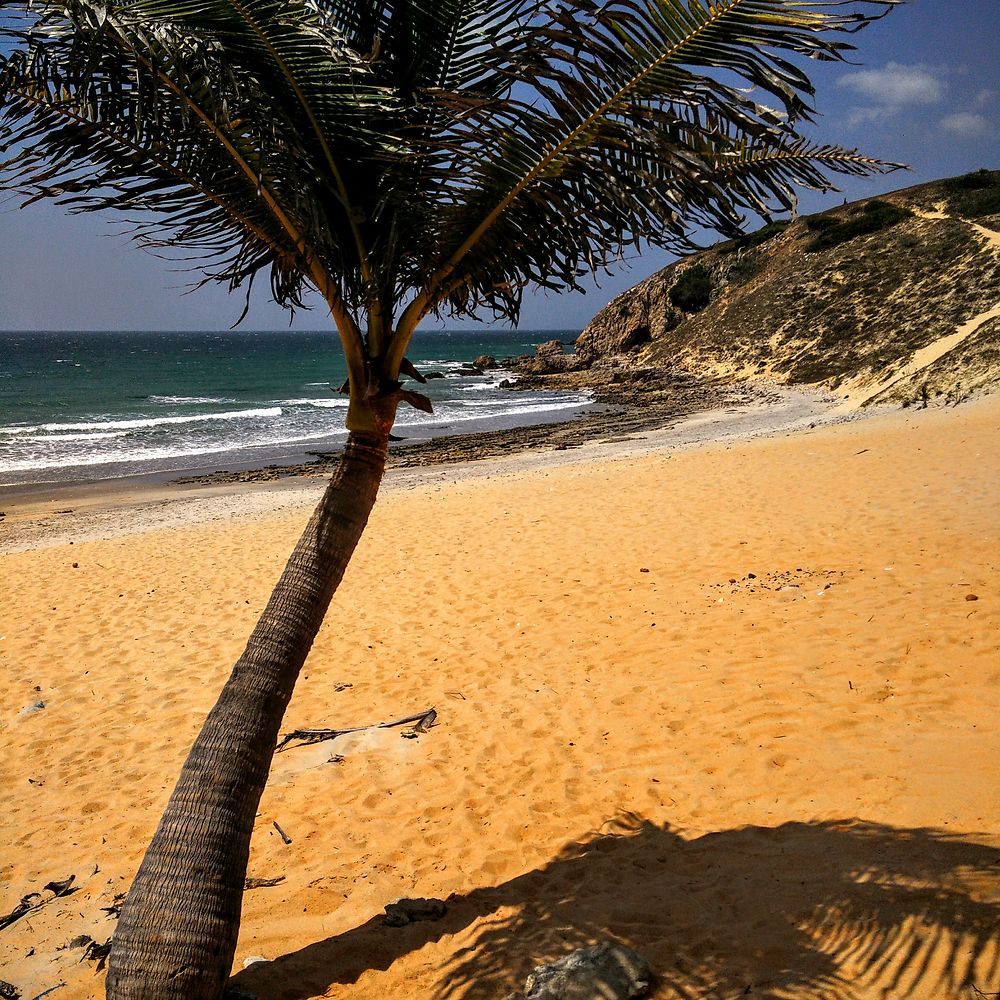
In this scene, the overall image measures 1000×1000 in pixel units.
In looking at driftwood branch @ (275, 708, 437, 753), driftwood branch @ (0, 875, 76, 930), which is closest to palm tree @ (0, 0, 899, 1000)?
driftwood branch @ (0, 875, 76, 930)

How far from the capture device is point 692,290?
4991cm

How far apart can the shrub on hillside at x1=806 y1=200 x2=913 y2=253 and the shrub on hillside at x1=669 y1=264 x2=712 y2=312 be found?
22.1 feet

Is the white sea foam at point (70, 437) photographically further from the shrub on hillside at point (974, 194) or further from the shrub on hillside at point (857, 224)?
the shrub on hillside at point (974, 194)

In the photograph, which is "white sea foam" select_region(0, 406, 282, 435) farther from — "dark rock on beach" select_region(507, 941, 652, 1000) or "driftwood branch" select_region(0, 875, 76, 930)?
"dark rock on beach" select_region(507, 941, 652, 1000)

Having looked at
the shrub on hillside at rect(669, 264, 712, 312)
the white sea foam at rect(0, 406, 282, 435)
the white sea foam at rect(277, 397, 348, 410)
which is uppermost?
the shrub on hillside at rect(669, 264, 712, 312)

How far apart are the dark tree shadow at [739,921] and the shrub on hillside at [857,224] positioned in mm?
45210

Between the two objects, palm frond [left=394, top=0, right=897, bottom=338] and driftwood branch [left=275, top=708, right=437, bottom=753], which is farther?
driftwood branch [left=275, top=708, right=437, bottom=753]

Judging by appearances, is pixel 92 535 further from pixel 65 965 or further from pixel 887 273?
pixel 887 273

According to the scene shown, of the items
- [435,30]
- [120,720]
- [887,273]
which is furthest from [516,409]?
[435,30]

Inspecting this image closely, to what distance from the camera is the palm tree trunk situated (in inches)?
118

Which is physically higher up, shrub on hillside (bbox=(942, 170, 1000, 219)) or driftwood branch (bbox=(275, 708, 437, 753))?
shrub on hillside (bbox=(942, 170, 1000, 219))

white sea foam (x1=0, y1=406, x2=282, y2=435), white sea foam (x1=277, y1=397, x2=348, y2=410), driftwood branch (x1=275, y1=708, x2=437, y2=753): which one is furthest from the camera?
white sea foam (x1=277, y1=397, x2=348, y2=410)

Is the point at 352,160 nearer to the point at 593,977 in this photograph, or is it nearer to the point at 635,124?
the point at 635,124

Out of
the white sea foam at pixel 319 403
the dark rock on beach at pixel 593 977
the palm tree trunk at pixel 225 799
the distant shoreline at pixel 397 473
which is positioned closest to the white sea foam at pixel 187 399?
the white sea foam at pixel 319 403
